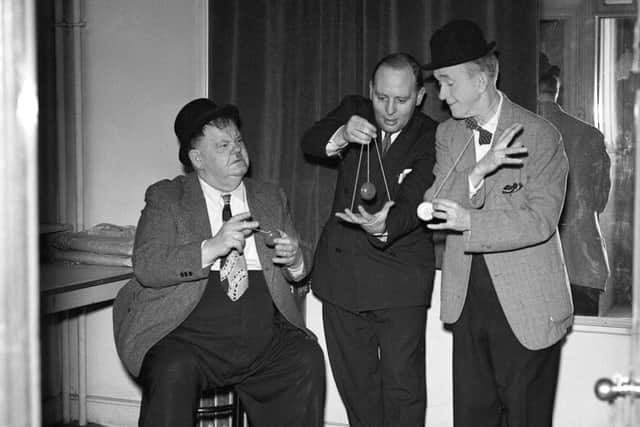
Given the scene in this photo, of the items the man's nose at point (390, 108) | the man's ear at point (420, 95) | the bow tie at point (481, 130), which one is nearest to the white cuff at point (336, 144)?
the man's nose at point (390, 108)

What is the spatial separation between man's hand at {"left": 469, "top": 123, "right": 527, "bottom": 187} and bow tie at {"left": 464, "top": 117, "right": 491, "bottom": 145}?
12 cm

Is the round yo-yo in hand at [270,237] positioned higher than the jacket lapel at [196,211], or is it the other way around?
the jacket lapel at [196,211]

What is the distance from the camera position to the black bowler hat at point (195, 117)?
3.04 metres

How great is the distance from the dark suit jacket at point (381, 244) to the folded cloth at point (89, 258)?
1008mm

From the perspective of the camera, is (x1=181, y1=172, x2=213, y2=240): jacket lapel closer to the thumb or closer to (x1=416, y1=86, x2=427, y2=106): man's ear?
the thumb

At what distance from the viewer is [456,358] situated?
109 inches

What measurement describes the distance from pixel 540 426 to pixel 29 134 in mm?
2049

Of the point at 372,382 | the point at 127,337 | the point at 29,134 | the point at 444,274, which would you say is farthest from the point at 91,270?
the point at 29,134

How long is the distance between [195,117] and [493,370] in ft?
4.95

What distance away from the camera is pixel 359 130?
113 inches

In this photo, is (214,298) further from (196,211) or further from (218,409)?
(218,409)

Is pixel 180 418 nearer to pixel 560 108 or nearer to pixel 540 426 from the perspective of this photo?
pixel 540 426

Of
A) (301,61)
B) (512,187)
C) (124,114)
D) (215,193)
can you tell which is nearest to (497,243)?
(512,187)

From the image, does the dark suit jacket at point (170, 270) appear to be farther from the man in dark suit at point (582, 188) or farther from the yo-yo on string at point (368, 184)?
the man in dark suit at point (582, 188)
